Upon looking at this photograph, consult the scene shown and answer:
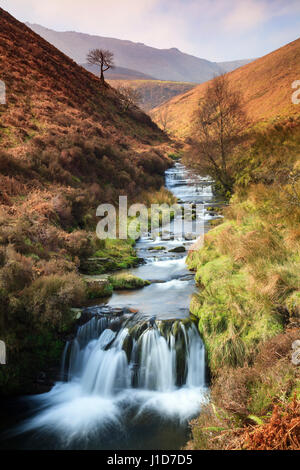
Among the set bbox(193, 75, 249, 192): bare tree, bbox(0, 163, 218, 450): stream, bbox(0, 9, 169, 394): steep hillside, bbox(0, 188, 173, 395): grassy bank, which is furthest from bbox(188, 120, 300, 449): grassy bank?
bbox(193, 75, 249, 192): bare tree

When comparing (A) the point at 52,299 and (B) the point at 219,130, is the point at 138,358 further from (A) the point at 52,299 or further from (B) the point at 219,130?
(B) the point at 219,130

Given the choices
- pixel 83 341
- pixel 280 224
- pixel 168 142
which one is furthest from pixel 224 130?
pixel 168 142

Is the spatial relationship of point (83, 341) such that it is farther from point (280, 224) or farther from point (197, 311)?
point (280, 224)

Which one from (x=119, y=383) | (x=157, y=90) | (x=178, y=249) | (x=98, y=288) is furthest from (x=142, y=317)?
(x=157, y=90)

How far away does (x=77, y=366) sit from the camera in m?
6.55

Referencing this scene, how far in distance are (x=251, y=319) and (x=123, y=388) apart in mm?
3024

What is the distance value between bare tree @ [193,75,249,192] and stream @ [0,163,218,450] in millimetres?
13740

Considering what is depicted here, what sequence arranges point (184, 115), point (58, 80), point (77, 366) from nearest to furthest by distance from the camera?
point (77, 366), point (58, 80), point (184, 115)

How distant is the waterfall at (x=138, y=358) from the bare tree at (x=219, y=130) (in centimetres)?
1493

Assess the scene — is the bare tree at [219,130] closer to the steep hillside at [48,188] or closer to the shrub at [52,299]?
the steep hillside at [48,188]

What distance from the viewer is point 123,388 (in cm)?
627

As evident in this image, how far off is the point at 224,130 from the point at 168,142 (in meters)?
25.0
